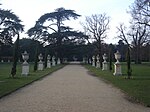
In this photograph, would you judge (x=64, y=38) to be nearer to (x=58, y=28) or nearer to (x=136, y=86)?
(x=58, y=28)

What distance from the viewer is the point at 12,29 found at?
207 feet

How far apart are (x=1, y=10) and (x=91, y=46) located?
984 inches

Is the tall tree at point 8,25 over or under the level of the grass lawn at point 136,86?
over

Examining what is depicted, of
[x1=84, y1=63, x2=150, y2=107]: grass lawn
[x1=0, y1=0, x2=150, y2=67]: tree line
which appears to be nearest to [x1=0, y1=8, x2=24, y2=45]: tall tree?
[x1=0, y1=0, x2=150, y2=67]: tree line

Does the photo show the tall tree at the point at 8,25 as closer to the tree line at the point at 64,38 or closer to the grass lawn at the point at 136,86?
the tree line at the point at 64,38

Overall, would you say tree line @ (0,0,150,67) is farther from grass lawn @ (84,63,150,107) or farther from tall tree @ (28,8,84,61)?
grass lawn @ (84,63,150,107)

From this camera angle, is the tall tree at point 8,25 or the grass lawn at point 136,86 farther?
the tall tree at point 8,25

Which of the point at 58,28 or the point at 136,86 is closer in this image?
the point at 136,86

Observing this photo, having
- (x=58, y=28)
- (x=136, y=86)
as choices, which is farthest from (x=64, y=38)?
(x=136, y=86)

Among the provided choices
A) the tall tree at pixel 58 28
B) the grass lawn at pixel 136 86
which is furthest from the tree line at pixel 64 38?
the grass lawn at pixel 136 86

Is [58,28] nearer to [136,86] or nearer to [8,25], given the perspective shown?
[8,25]

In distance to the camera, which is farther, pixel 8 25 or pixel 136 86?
pixel 8 25

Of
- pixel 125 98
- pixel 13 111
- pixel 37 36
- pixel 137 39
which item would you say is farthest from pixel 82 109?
pixel 137 39

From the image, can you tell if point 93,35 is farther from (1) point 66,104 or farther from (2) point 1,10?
(1) point 66,104
